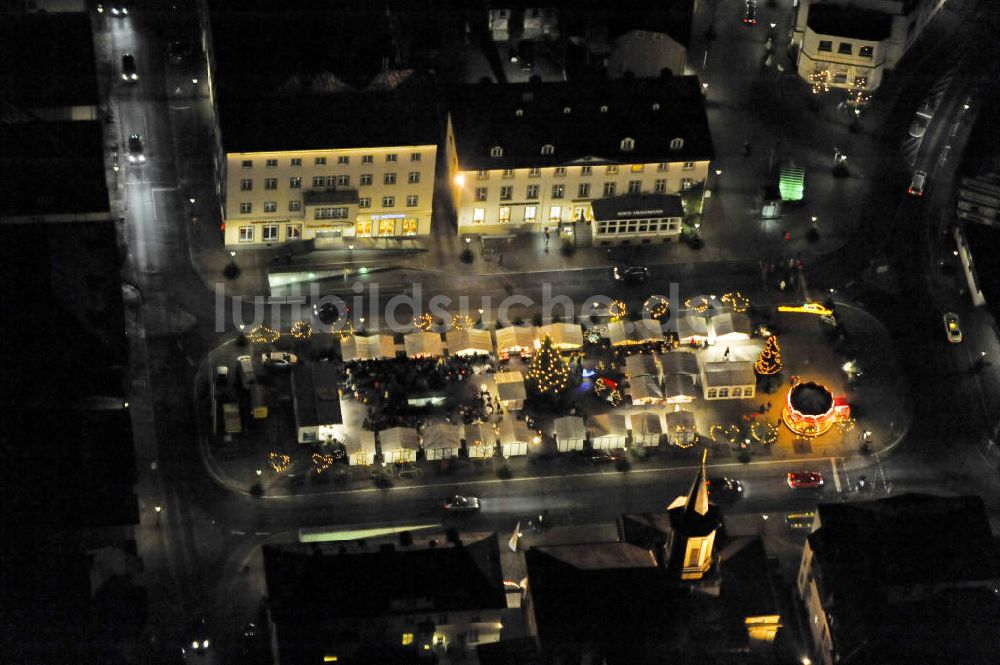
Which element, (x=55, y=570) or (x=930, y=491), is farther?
(x=930, y=491)

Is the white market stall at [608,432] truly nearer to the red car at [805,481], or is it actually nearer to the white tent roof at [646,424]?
the white tent roof at [646,424]

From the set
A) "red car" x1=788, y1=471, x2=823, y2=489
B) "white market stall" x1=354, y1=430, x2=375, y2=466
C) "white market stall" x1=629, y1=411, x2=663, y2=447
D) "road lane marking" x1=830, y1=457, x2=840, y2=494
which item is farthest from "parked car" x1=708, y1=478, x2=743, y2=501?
"white market stall" x1=354, y1=430, x2=375, y2=466

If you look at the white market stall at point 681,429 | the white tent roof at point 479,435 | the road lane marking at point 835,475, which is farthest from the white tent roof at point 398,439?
the road lane marking at point 835,475

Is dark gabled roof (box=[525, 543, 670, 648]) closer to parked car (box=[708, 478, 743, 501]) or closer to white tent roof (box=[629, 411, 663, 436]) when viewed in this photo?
parked car (box=[708, 478, 743, 501])

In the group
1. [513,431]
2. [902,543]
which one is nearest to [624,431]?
[513,431]

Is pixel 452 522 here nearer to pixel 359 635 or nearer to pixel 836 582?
pixel 359 635

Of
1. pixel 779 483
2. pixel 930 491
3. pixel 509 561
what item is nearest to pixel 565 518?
pixel 509 561
